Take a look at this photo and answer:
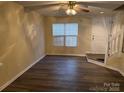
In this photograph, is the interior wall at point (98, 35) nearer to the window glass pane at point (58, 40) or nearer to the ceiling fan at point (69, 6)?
the window glass pane at point (58, 40)

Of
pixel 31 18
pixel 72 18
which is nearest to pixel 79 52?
pixel 72 18

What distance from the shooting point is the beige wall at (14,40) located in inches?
131

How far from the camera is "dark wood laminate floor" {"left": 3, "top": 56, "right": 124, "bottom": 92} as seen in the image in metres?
3.36

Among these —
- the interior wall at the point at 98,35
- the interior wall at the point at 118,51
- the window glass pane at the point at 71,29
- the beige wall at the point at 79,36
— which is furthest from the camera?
the window glass pane at the point at 71,29

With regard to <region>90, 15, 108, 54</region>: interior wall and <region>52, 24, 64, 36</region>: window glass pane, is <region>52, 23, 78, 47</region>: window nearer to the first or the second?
<region>52, 24, 64, 36</region>: window glass pane

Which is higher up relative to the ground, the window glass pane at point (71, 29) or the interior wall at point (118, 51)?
the window glass pane at point (71, 29)

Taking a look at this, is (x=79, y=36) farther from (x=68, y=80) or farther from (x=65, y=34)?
(x=68, y=80)

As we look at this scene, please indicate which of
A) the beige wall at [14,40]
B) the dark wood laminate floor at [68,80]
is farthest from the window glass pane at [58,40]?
the dark wood laminate floor at [68,80]

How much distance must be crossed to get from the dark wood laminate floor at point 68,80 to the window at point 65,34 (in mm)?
2396

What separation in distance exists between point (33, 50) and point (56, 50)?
6.59 ft

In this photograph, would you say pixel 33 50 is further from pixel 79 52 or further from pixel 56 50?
pixel 79 52

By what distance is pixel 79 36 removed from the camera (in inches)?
276

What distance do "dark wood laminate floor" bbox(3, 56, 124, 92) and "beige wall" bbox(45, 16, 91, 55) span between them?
226 cm

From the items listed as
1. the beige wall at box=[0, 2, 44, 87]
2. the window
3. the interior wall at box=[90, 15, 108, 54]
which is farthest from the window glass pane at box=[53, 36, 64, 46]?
the beige wall at box=[0, 2, 44, 87]
